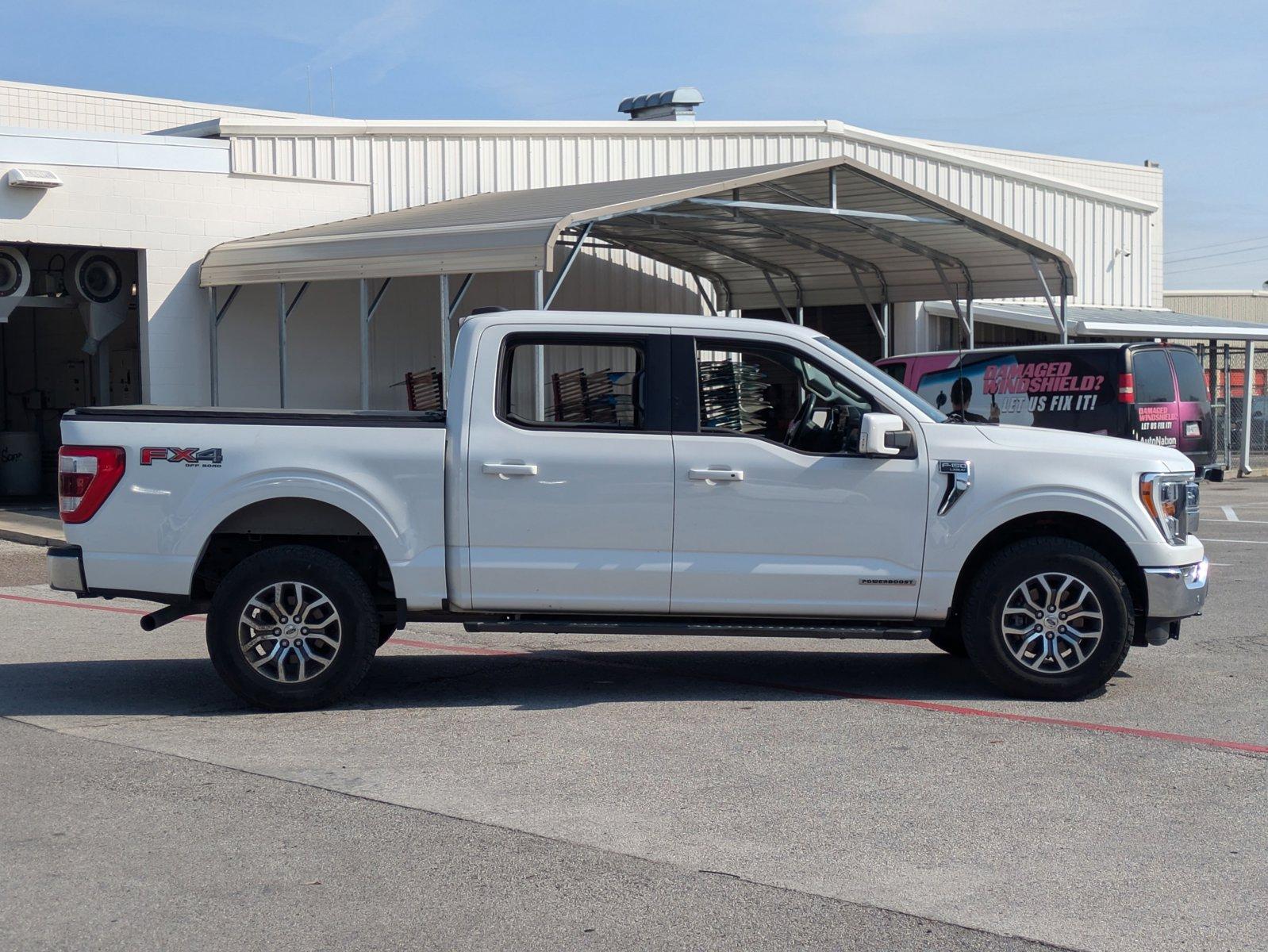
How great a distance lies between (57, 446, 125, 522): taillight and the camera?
743 cm

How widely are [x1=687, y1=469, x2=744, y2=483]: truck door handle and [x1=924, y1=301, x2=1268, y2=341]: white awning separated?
20609 mm

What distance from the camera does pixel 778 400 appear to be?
755cm

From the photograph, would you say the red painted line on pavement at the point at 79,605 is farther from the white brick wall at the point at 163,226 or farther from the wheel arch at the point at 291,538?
the white brick wall at the point at 163,226

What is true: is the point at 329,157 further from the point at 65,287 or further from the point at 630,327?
the point at 630,327

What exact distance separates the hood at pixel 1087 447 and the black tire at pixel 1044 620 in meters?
0.48

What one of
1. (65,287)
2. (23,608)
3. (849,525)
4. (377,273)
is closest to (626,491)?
(849,525)

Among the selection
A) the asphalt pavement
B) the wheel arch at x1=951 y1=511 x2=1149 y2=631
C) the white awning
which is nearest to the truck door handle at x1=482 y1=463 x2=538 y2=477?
the asphalt pavement

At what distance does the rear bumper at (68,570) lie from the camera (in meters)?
7.47

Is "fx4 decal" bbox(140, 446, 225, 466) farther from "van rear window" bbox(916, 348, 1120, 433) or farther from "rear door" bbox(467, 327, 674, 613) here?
"van rear window" bbox(916, 348, 1120, 433)

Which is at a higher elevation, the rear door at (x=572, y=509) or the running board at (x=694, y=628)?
the rear door at (x=572, y=509)

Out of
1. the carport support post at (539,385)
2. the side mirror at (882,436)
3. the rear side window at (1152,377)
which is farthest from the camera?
the rear side window at (1152,377)

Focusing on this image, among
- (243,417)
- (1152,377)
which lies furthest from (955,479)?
(1152,377)

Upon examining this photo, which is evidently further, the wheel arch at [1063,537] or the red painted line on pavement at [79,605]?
the red painted line on pavement at [79,605]

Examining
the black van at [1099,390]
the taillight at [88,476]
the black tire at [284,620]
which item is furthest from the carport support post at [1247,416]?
the taillight at [88,476]
